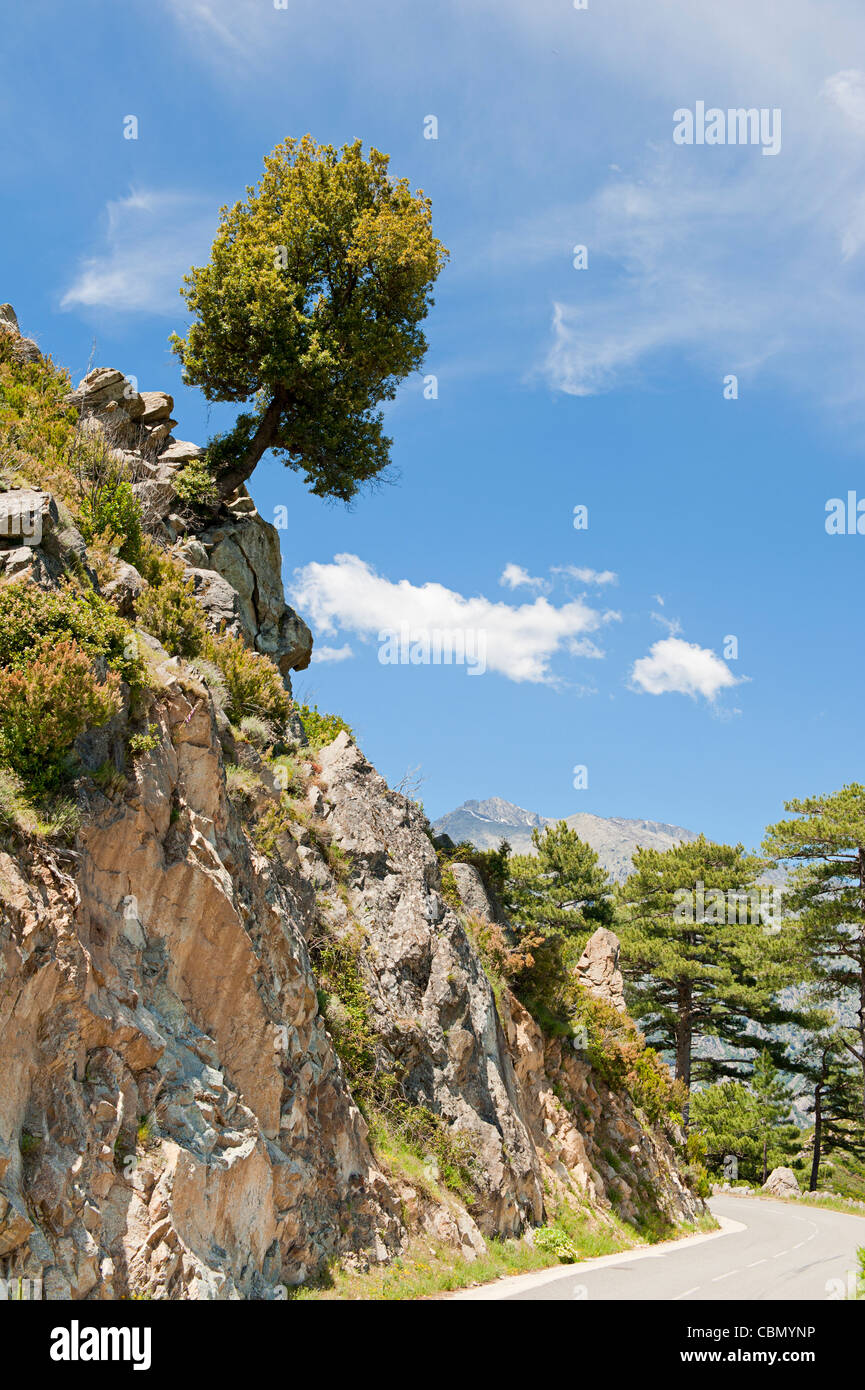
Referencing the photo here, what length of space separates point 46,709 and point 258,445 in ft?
54.1

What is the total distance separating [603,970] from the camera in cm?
3012

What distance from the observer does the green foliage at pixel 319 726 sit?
2092 centimetres

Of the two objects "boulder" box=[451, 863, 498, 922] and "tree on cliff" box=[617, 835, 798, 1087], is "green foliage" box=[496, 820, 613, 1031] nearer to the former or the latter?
"tree on cliff" box=[617, 835, 798, 1087]

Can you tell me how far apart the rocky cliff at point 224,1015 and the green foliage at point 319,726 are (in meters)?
1.67

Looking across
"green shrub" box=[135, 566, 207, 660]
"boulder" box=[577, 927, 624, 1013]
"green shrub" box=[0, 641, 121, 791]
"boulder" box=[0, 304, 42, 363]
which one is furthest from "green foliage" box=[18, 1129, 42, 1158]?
"boulder" box=[577, 927, 624, 1013]

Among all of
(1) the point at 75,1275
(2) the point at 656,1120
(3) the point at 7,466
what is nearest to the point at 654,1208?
(2) the point at 656,1120

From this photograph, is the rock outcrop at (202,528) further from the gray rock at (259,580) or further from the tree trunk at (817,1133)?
the tree trunk at (817,1133)

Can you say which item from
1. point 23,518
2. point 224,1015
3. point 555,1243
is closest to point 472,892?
point 555,1243

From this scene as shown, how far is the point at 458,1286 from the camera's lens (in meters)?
12.7

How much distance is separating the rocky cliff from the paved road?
153cm

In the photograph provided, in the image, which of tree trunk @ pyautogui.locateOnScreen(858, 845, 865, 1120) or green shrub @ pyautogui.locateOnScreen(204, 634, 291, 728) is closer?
green shrub @ pyautogui.locateOnScreen(204, 634, 291, 728)

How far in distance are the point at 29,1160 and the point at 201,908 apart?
3773mm

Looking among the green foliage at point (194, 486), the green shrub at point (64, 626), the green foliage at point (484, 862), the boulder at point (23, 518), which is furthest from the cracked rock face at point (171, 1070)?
the green foliage at point (194, 486)

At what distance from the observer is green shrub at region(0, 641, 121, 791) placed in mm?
8945
